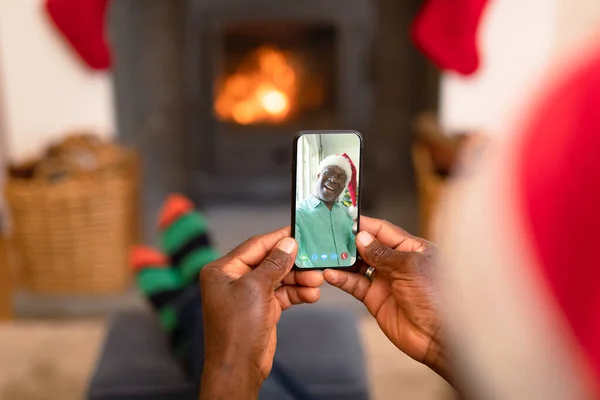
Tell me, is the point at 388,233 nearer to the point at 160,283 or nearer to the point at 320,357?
the point at 320,357

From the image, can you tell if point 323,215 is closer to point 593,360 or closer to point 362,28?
point 593,360

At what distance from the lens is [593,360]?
239 millimetres

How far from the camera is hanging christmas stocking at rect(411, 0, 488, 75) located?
1582mm

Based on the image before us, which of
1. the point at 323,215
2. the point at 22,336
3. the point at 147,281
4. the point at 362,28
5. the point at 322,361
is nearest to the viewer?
the point at 323,215

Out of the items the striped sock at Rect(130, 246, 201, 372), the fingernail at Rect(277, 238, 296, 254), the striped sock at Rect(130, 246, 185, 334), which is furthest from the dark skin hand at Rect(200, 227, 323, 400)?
the striped sock at Rect(130, 246, 185, 334)

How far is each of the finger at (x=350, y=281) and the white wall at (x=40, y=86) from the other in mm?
1338

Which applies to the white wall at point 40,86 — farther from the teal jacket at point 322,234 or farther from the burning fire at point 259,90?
the teal jacket at point 322,234

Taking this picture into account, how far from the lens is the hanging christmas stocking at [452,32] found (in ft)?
5.19

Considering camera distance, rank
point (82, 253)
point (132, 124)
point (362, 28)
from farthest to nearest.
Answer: point (132, 124) < point (362, 28) < point (82, 253)

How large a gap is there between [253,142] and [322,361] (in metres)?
1.12

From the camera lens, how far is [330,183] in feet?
1.83

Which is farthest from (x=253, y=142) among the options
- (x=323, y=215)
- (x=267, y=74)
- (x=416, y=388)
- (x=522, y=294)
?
(x=522, y=294)

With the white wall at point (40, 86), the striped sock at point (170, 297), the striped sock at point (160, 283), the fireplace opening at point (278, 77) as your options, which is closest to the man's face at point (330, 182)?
the striped sock at point (170, 297)

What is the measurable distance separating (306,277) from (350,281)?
41 mm
